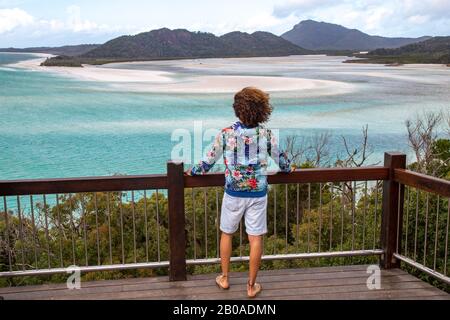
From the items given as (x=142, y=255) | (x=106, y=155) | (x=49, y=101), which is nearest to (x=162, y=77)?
(x=49, y=101)

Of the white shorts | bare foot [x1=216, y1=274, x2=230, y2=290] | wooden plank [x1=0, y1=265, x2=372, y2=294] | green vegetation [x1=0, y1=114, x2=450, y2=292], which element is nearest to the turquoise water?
green vegetation [x1=0, y1=114, x2=450, y2=292]

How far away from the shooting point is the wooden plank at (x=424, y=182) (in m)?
3.85

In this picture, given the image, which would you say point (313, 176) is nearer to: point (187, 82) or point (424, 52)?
point (424, 52)

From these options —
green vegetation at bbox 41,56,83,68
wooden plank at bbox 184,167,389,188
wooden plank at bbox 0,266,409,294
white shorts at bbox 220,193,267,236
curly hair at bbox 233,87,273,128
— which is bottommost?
wooden plank at bbox 0,266,409,294

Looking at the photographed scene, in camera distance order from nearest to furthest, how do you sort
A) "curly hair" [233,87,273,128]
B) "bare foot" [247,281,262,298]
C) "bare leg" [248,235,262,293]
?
"curly hair" [233,87,273,128], "bare leg" [248,235,262,293], "bare foot" [247,281,262,298]

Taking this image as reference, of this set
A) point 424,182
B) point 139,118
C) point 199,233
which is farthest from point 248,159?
point 139,118

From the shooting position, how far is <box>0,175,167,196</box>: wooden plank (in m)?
3.91

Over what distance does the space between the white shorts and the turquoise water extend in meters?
42.6

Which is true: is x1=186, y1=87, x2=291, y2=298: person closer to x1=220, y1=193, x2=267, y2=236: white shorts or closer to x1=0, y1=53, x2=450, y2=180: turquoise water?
x1=220, y1=193, x2=267, y2=236: white shorts

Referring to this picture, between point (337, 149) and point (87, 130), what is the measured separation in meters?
33.3

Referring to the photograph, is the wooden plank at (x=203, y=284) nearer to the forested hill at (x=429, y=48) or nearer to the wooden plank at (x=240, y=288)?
the wooden plank at (x=240, y=288)

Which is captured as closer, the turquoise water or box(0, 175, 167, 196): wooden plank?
box(0, 175, 167, 196): wooden plank

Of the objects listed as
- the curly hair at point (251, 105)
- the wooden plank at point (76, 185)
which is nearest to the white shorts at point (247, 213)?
the curly hair at point (251, 105)
